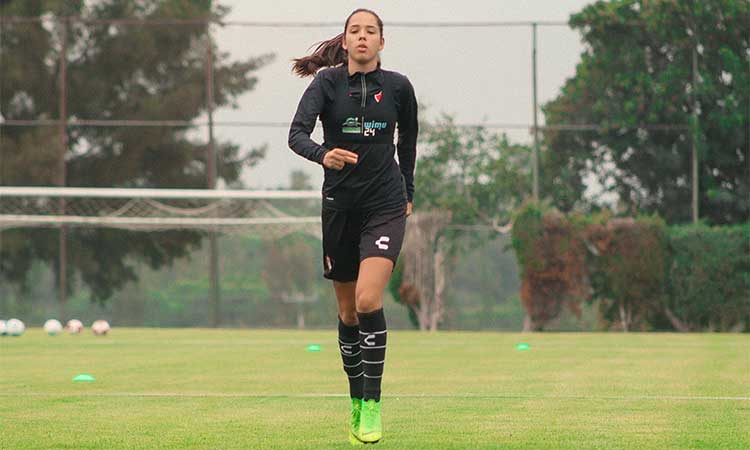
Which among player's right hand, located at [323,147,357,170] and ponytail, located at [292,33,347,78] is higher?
ponytail, located at [292,33,347,78]

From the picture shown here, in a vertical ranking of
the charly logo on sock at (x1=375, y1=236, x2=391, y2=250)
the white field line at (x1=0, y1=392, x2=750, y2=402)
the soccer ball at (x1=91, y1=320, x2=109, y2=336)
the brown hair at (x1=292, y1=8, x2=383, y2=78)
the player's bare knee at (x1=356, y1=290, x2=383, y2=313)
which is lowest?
the soccer ball at (x1=91, y1=320, x2=109, y2=336)

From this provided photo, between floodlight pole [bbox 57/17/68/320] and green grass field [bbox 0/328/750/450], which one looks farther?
floodlight pole [bbox 57/17/68/320]

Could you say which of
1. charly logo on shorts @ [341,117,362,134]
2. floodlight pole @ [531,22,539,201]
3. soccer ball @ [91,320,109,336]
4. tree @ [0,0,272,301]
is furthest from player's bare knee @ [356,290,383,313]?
tree @ [0,0,272,301]

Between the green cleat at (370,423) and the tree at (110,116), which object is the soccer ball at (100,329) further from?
the green cleat at (370,423)

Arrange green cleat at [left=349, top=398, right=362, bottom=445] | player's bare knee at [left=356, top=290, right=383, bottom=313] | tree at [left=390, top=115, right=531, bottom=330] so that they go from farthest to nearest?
tree at [left=390, top=115, right=531, bottom=330] < player's bare knee at [left=356, top=290, right=383, bottom=313] < green cleat at [left=349, top=398, right=362, bottom=445]

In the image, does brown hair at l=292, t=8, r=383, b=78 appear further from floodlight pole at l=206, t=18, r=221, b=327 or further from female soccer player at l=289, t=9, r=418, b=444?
floodlight pole at l=206, t=18, r=221, b=327

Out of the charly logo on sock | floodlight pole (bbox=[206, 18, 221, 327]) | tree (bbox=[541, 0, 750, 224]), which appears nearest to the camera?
the charly logo on sock

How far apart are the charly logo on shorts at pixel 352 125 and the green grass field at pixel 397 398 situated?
1.51 meters

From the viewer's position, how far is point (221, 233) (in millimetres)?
29109

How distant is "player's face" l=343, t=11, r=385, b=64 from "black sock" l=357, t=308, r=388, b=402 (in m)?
1.25

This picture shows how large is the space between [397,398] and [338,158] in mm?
3156

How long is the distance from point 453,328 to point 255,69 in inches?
312

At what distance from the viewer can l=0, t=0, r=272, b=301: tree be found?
101 ft

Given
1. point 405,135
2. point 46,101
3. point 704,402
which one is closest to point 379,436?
point 405,135
